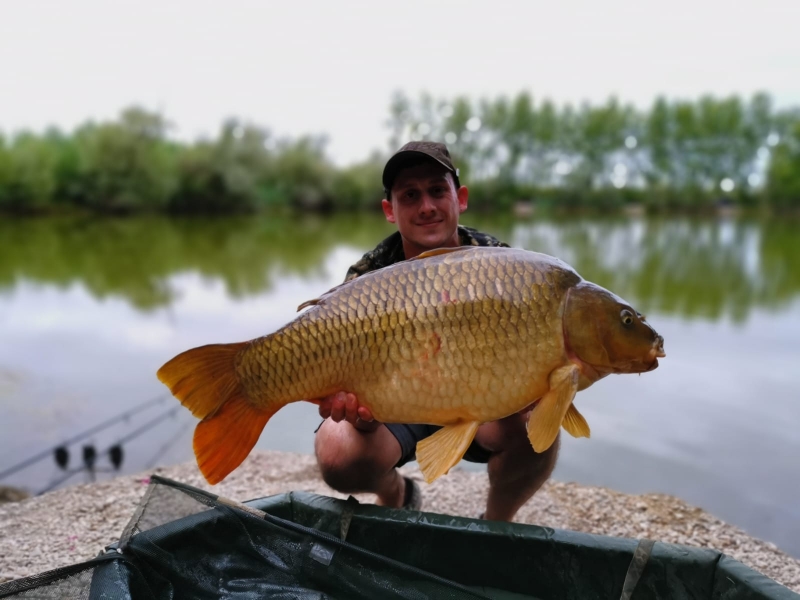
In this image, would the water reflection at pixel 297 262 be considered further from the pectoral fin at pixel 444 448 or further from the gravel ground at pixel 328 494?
the pectoral fin at pixel 444 448

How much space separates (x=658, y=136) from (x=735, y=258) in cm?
2878

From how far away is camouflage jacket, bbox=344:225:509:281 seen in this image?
5.49 ft

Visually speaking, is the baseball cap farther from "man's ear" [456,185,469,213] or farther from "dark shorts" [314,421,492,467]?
"dark shorts" [314,421,492,467]

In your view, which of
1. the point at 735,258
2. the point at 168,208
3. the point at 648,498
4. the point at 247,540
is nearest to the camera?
the point at 247,540

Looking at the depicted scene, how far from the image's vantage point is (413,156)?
1525 millimetres

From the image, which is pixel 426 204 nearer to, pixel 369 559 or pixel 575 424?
pixel 575 424

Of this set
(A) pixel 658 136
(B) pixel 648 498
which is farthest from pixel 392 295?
(A) pixel 658 136

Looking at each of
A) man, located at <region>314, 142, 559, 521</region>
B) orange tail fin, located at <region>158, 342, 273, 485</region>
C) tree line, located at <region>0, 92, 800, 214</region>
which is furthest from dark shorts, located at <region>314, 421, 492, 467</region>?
tree line, located at <region>0, 92, 800, 214</region>

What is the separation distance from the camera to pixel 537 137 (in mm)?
37094

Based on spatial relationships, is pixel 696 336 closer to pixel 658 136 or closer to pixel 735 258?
pixel 735 258

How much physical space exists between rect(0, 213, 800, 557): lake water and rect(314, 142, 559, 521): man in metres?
1.26

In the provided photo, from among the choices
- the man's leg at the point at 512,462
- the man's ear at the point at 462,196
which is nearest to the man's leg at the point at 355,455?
the man's leg at the point at 512,462

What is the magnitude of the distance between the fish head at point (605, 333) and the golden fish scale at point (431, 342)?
1.0 inches

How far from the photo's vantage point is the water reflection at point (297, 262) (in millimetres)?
7730
